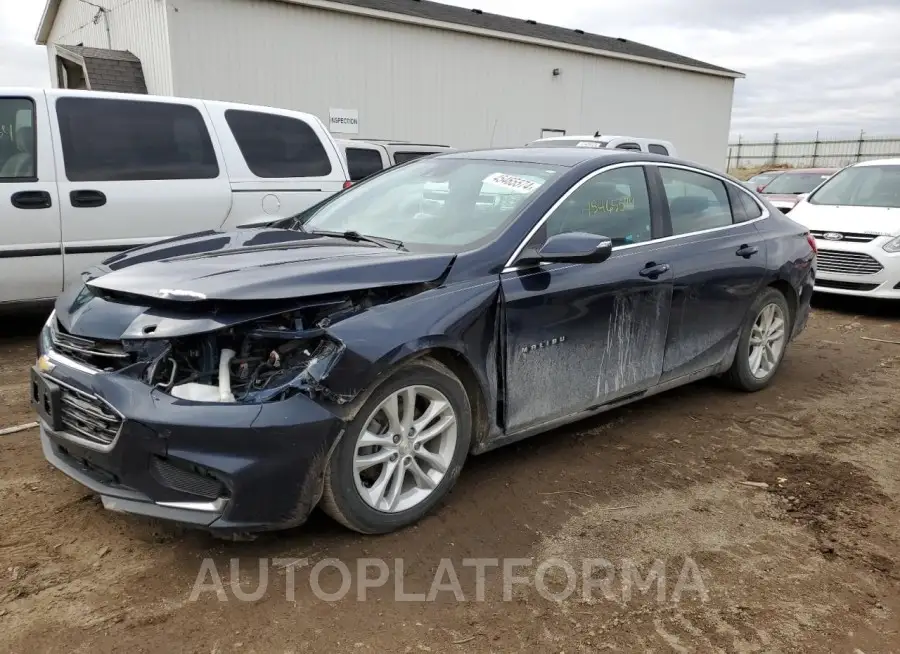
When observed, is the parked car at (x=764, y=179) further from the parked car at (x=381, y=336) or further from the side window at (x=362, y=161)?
the parked car at (x=381, y=336)

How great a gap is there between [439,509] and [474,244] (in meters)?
1.22

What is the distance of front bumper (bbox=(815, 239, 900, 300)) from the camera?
7887 mm

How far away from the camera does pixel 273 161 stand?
6.41 metres

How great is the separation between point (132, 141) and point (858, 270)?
7.55 metres

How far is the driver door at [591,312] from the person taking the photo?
A: 132 inches

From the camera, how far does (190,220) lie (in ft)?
19.4

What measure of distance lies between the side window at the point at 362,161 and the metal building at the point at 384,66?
5695mm

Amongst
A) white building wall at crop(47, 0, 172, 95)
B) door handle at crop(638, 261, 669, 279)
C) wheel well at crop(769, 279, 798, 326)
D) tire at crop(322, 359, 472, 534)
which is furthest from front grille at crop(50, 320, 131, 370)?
white building wall at crop(47, 0, 172, 95)

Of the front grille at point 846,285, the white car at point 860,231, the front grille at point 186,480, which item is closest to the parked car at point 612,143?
the white car at point 860,231

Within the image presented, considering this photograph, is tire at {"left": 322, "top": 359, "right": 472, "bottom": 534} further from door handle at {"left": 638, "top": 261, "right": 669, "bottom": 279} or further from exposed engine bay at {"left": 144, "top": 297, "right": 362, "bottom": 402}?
door handle at {"left": 638, "top": 261, "right": 669, "bottom": 279}

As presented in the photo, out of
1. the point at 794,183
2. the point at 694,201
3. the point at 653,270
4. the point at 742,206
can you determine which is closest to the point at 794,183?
the point at 794,183

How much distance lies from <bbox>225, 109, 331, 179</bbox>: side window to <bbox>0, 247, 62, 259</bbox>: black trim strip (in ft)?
5.58

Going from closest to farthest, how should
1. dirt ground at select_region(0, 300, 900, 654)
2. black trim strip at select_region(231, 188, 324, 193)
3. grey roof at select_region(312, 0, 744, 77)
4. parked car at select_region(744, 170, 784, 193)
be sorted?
1. dirt ground at select_region(0, 300, 900, 654)
2. black trim strip at select_region(231, 188, 324, 193)
3. parked car at select_region(744, 170, 784, 193)
4. grey roof at select_region(312, 0, 744, 77)

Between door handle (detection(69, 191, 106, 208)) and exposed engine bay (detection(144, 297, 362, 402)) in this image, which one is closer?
exposed engine bay (detection(144, 297, 362, 402))
